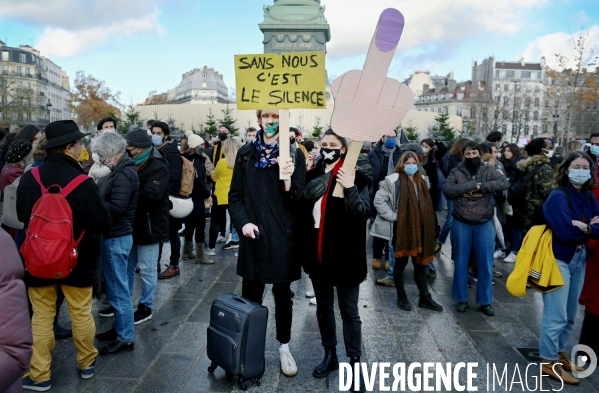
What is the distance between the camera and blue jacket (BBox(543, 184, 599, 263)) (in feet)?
12.4

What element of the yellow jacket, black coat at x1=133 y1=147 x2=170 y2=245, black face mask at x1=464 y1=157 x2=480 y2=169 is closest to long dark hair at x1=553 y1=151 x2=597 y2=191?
the yellow jacket

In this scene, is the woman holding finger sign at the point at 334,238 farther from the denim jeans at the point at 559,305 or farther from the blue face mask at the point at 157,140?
the blue face mask at the point at 157,140

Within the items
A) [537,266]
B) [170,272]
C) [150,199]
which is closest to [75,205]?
[150,199]

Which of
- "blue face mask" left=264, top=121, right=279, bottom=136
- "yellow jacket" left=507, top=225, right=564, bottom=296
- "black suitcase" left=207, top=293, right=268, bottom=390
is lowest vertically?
"black suitcase" left=207, top=293, right=268, bottom=390

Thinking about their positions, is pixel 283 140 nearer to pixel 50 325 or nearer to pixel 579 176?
pixel 50 325

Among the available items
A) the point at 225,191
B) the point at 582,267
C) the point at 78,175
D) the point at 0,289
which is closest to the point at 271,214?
the point at 78,175

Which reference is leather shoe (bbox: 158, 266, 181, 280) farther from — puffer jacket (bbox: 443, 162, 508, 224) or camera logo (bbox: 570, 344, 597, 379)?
camera logo (bbox: 570, 344, 597, 379)

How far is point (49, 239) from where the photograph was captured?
10.6 ft

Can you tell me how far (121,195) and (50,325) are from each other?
45.4 inches

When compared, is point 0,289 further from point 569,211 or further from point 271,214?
point 569,211

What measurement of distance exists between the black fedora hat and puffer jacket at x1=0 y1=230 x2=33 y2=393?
2.10 metres

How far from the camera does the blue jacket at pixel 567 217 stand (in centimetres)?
379

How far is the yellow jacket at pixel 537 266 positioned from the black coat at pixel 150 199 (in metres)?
3.40

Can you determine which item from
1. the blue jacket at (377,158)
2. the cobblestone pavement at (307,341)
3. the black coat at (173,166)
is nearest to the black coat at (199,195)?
the black coat at (173,166)
